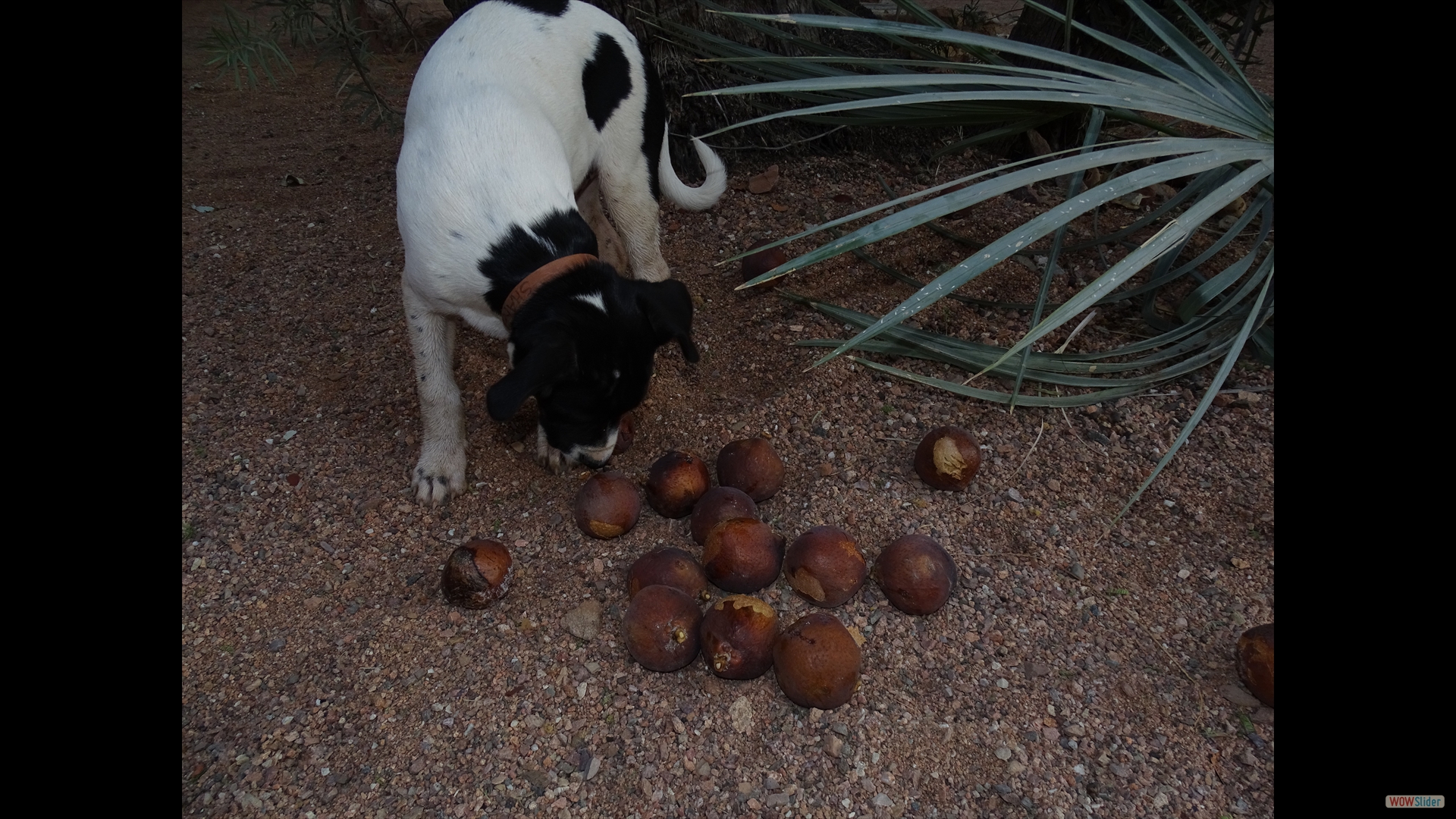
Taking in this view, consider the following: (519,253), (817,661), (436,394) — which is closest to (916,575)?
(817,661)

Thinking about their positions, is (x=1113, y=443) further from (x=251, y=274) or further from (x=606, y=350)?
(x=251, y=274)

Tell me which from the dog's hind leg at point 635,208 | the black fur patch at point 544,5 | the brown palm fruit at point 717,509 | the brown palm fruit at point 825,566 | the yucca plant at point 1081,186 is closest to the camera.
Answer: the yucca plant at point 1081,186

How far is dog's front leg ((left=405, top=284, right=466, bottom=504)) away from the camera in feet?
9.34

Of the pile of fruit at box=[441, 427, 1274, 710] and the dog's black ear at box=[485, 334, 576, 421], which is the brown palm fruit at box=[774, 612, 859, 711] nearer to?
the pile of fruit at box=[441, 427, 1274, 710]

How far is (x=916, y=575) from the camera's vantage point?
7.34ft

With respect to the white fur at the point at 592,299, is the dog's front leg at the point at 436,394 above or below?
below

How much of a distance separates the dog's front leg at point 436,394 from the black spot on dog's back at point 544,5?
122 centimetres

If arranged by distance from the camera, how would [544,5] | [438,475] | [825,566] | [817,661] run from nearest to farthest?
[817,661], [825,566], [438,475], [544,5]

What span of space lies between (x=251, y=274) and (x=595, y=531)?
7.53 ft

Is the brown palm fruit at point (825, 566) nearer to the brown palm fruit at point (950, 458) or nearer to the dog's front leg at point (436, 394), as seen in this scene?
the brown palm fruit at point (950, 458)

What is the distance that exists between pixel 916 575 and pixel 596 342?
1.04 meters

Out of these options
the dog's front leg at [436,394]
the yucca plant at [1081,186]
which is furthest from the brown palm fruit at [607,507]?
the yucca plant at [1081,186]

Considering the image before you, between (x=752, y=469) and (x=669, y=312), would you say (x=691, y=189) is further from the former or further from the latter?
(x=752, y=469)

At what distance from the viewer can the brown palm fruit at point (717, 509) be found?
93.6 inches
